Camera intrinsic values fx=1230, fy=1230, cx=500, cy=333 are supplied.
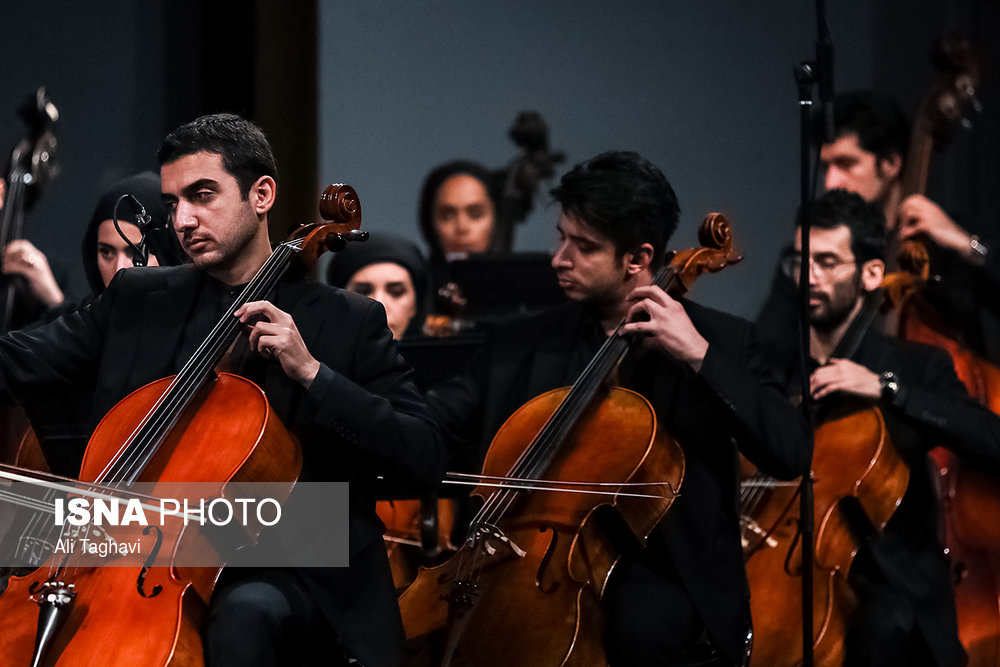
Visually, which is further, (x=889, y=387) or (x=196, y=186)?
(x=889, y=387)

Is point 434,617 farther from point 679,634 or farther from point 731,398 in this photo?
point 731,398

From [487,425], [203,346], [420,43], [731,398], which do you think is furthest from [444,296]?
[420,43]

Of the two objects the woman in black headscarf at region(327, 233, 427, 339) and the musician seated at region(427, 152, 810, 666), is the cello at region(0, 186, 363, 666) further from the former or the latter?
the woman in black headscarf at region(327, 233, 427, 339)

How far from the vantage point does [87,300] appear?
7.45ft

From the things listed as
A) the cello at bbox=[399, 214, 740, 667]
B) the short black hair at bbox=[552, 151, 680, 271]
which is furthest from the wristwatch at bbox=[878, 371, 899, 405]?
the cello at bbox=[399, 214, 740, 667]

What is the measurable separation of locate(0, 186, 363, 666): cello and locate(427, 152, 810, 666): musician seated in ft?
1.73

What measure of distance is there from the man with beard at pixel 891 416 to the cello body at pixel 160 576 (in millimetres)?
1109

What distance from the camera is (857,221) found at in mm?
2658

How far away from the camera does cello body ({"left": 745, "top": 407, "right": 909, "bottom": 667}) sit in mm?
2211

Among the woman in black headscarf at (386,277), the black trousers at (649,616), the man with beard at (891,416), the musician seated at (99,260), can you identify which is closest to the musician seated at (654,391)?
the black trousers at (649,616)

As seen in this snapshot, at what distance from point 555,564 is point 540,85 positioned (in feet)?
9.83

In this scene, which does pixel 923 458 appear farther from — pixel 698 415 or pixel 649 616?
pixel 649 616

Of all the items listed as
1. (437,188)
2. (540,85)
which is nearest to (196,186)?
(437,188)

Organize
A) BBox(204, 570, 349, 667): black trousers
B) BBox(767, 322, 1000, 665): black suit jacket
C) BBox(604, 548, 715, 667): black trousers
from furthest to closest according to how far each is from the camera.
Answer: BBox(767, 322, 1000, 665): black suit jacket < BBox(604, 548, 715, 667): black trousers < BBox(204, 570, 349, 667): black trousers
